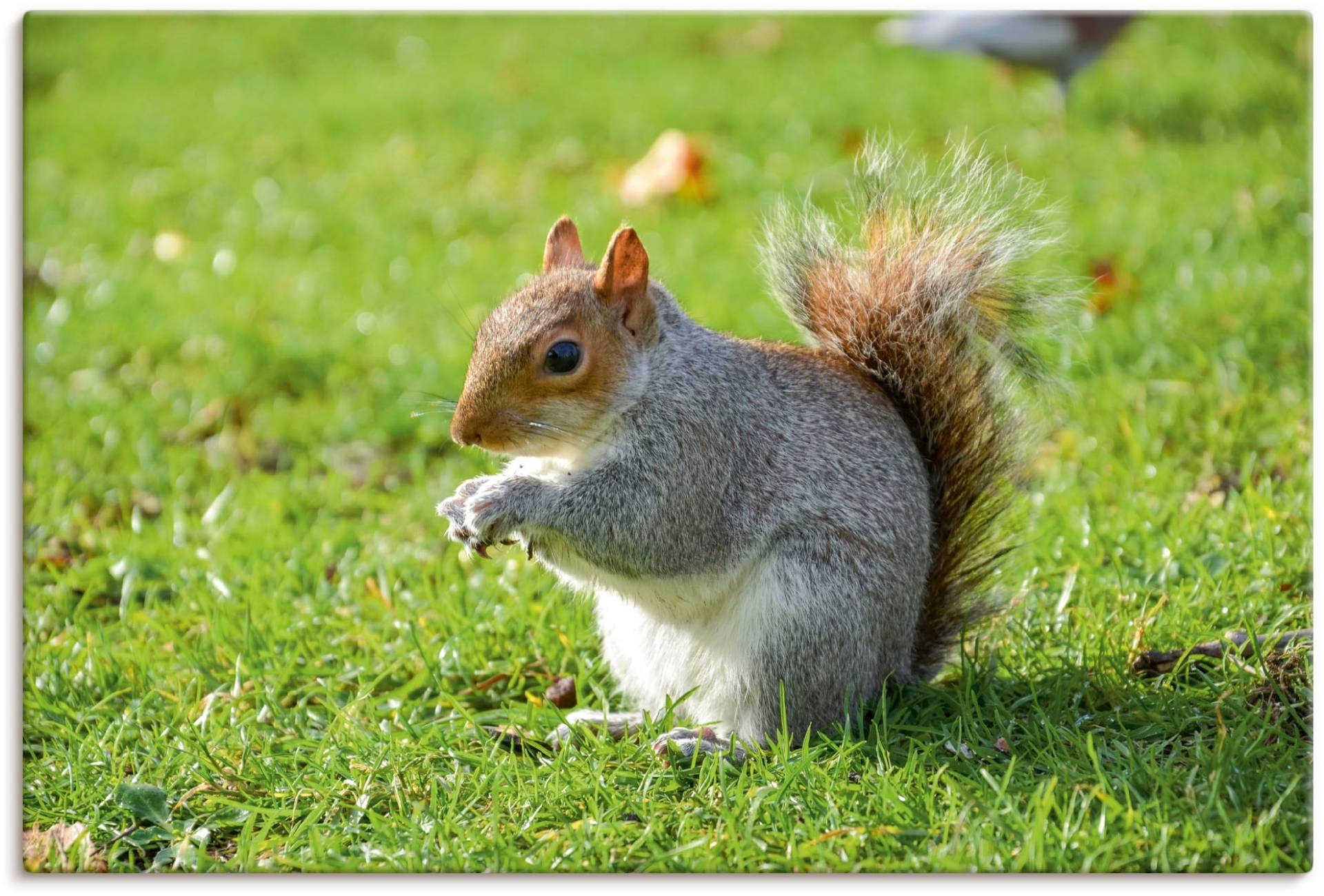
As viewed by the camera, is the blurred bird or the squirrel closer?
the squirrel

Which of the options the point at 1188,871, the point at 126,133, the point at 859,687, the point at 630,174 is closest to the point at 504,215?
the point at 630,174

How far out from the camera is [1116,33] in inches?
136

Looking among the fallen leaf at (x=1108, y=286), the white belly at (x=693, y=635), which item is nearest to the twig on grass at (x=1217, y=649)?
the white belly at (x=693, y=635)

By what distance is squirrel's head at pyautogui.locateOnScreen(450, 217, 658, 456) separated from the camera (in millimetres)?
1582

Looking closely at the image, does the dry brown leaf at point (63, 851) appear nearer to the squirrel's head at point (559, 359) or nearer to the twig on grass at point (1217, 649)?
the squirrel's head at point (559, 359)

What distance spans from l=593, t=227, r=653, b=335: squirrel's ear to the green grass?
0.54m

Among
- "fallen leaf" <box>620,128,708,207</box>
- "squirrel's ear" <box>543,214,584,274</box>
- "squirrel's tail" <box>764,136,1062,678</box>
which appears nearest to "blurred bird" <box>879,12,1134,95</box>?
"fallen leaf" <box>620,128,708,207</box>

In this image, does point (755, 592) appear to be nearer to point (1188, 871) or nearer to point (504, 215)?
point (1188, 871)

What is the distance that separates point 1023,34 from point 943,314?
6.03 ft

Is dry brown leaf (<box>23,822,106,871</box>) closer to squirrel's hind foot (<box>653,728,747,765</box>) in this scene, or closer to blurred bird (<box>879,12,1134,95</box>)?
squirrel's hind foot (<box>653,728,747,765</box>)

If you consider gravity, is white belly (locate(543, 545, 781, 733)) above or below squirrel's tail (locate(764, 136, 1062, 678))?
below

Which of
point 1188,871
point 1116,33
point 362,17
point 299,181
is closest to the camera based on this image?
point 1188,871

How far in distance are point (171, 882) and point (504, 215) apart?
2.43 metres

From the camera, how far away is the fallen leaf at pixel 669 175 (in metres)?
3.60
